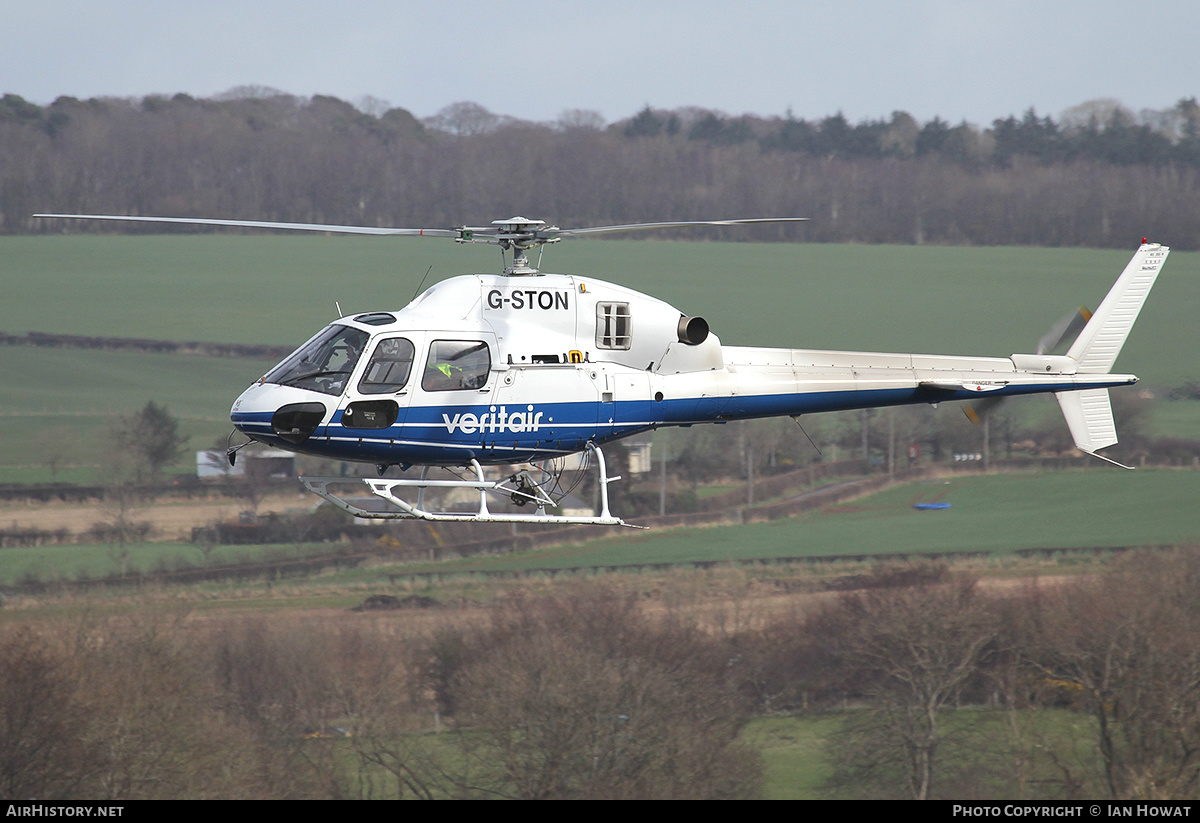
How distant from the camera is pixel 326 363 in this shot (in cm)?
1530

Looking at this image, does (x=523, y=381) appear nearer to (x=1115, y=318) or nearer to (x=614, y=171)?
(x=1115, y=318)

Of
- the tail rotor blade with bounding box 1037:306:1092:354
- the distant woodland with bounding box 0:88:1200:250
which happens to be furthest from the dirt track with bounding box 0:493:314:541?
the tail rotor blade with bounding box 1037:306:1092:354

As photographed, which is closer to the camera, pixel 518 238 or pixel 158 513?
pixel 518 238

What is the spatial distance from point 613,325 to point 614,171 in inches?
3612

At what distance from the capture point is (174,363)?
92.9 m

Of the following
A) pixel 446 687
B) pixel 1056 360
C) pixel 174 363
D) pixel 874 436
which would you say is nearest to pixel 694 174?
pixel 874 436

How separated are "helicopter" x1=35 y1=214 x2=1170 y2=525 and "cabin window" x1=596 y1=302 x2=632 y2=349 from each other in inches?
0.7

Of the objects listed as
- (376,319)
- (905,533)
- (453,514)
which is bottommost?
(905,533)

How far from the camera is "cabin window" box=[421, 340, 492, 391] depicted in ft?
51.1

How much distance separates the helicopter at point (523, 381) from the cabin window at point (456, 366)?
0.7 inches

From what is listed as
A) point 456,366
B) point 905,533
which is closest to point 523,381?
point 456,366

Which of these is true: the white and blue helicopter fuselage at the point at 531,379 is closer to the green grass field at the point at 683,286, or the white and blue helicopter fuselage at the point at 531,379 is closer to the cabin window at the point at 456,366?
the cabin window at the point at 456,366

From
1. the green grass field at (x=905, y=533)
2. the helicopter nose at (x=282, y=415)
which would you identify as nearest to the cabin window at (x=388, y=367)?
the helicopter nose at (x=282, y=415)
